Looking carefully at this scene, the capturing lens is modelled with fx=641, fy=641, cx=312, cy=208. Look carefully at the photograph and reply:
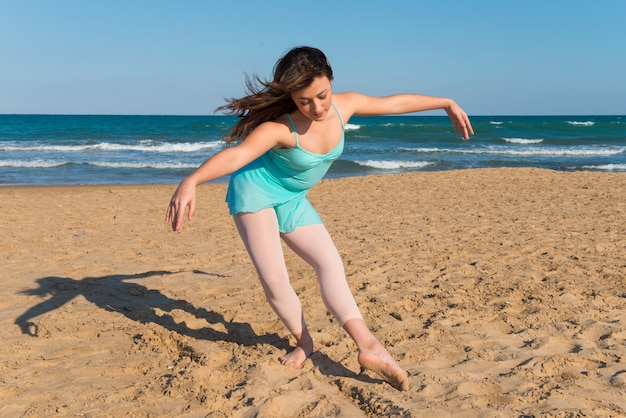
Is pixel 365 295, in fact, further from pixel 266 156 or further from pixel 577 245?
pixel 577 245

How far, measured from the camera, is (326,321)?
14.2 feet

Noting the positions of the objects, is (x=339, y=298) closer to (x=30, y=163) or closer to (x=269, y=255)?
(x=269, y=255)

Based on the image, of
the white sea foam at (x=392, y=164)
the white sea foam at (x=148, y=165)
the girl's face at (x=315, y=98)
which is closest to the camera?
the girl's face at (x=315, y=98)

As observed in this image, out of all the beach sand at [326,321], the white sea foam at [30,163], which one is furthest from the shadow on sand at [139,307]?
the white sea foam at [30,163]

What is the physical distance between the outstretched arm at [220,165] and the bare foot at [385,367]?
1.12 m

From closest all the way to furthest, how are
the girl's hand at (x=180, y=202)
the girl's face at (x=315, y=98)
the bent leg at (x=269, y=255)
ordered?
the girl's hand at (x=180, y=202)
the girl's face at (x=315, y=98)
the bent leg at (x=269, y=255)

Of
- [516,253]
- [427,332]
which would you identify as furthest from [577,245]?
[427,332]

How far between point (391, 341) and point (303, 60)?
1.86 metres

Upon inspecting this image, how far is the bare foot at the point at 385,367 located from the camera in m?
3.13

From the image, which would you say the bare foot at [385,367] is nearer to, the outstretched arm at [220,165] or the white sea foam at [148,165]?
the outstretched arm at [220,165]

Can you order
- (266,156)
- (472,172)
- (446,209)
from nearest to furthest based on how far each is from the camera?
(266,156)
(446,209)
(472,172)

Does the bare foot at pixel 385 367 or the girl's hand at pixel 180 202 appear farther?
the bare foot at pixel 385 367

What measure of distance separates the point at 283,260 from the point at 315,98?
873 mm

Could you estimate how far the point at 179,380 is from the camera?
3334mm
